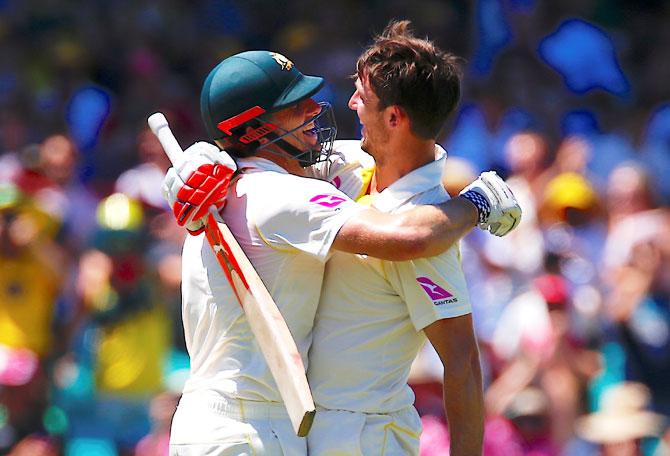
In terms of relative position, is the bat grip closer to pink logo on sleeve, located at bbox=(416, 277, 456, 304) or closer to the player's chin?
the player's chin

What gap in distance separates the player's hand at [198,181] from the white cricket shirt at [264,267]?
0.40ft

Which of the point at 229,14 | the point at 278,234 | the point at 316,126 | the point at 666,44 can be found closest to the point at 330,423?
the point at 278,234

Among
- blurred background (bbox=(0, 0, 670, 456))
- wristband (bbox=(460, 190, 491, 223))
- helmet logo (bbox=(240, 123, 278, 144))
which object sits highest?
helmet logo (bbox=(240, 123, 278, 144))

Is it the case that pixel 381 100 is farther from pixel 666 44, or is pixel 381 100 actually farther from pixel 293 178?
pixel 666 44

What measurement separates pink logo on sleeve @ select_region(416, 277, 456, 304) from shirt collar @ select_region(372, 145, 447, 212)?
10.2 inches

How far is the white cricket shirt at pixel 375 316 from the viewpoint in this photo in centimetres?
412

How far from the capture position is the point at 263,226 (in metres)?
4.09

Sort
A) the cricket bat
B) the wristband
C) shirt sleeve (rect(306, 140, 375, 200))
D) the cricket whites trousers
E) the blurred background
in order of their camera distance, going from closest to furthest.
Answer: the cricket bat, the cricket whites trousers, the wristband, shirt sleeve (rect(306, 140, 375, 200)), the blurred background

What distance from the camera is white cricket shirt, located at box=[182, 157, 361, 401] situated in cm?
401

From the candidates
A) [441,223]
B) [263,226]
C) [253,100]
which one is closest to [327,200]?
[263,226]

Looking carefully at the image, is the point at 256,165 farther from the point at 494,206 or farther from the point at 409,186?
Result: the point at 494,206

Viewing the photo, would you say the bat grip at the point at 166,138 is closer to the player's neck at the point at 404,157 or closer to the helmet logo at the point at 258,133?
the helmet logo at the point at 258,133

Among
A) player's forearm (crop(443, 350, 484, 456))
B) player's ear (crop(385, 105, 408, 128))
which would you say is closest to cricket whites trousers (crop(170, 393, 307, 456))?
player's forearm (crop(443, 350, 484, 456))

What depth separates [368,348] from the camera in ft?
13.7
